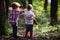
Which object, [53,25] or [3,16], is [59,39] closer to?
[3,16]

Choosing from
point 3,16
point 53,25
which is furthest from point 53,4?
point 3,16

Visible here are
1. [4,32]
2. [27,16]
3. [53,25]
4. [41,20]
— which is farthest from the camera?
[41,20]

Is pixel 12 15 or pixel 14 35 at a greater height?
pixel 12 15

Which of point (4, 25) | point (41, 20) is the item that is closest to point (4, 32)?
point (4, 25)

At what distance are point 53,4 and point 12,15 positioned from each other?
6511 mm

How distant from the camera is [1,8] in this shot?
12.7 meters

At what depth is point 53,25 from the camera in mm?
16688

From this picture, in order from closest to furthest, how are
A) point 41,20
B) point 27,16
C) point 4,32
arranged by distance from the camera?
point 27,16, point 4,32, point 41,20

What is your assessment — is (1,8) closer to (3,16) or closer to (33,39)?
(3,16)

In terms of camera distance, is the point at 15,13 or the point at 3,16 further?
the point at 3,16

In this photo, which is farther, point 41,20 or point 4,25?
point 41,20

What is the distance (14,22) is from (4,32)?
136 centimetres

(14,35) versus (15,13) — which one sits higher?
(15,13)

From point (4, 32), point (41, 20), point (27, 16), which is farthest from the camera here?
point (41, 20)
